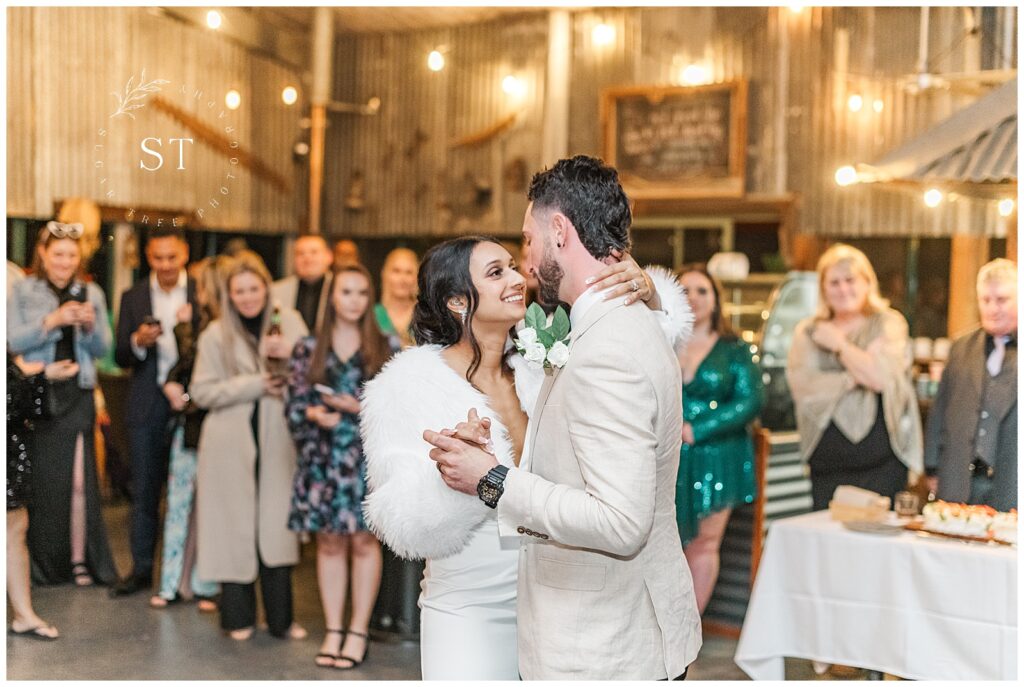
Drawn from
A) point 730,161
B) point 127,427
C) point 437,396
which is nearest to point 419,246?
point 730,161

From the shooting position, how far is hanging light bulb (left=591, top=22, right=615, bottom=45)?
929 centimetres

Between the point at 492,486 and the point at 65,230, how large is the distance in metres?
3.66

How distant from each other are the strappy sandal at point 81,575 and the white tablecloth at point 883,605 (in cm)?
295

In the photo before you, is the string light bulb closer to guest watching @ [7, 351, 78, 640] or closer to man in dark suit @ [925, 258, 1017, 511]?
man in dark suit @ [925, 258, 1017, 511]

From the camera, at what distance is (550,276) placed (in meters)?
2.02

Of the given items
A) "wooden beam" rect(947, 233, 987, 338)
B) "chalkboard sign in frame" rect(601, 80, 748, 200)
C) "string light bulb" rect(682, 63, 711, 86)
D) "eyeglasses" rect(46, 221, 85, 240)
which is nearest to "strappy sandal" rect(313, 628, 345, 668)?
"eyeglasses" rect(46, 221, 85, 240)

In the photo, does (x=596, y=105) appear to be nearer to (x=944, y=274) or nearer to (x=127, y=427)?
(x=944, y=274)

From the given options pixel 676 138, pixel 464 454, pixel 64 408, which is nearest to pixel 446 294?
pixel 464 454

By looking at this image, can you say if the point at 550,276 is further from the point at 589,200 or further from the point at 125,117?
the point at 125,117

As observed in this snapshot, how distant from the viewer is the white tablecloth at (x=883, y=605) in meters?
3.28

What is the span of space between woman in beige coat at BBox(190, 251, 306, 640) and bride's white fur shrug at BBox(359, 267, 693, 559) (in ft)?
7.35

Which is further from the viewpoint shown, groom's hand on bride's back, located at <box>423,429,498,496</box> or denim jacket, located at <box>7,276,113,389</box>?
denim jacket, located at <box>7,276,113,389</box>

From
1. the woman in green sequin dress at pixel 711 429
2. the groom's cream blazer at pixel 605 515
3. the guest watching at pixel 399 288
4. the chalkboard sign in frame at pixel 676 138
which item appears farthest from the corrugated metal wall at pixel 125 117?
the chalkboard sign in frame at pixel 676 138

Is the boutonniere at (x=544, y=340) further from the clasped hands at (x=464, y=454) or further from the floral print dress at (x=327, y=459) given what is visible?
the floral print dress at (x=327, y=459)
